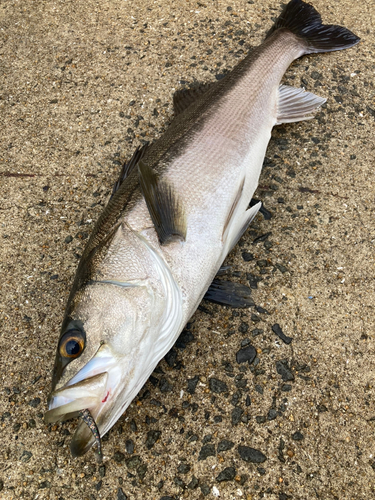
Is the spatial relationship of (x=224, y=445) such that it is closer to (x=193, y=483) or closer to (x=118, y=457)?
(x=193, y=483)

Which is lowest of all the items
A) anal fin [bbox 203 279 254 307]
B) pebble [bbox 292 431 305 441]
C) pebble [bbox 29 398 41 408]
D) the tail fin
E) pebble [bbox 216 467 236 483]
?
pebble [bbox 216 467 236 483]

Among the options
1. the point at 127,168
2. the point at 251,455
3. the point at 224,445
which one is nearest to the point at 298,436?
the point at 251,455

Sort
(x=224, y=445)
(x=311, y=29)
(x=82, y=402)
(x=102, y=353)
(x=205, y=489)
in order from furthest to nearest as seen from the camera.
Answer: (x=311, y=29)
(x=224, y=445)
(x=205, y=489)
(x=102, y=353)
(x=82, y=402)

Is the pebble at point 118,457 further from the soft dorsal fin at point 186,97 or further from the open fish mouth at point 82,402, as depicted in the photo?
the soft dorsal fin at point 186,97

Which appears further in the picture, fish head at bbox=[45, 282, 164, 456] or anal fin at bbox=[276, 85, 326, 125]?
anal fin at bbox=[276, 85, 326, 125]

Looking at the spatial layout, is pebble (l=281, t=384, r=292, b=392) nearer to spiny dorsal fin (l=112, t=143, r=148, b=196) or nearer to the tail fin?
spiny dorsal fin (l=112, t=143, r=148, b=196)

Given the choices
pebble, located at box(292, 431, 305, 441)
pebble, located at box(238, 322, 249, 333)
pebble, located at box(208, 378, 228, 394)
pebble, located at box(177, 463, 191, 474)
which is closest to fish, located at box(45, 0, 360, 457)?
pebble, located at box(238, 322, 249, 333)

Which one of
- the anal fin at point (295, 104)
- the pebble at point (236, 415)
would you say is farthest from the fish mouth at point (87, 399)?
the anal fin at point (295, 104)
